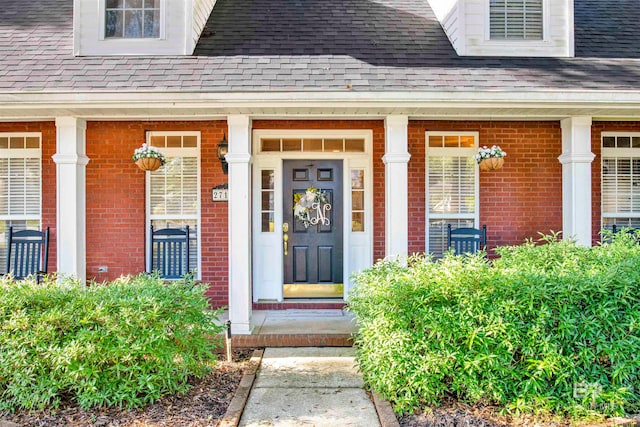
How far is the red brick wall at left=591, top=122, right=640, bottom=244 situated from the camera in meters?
5.95

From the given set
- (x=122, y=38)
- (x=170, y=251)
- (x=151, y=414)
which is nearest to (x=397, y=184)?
(x=170, y=251)

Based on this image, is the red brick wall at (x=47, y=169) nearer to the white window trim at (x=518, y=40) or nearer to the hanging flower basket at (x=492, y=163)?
the hanging flower basket at (x=492, y=163)

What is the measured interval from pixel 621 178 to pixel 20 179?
7803 mm

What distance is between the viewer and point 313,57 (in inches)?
209

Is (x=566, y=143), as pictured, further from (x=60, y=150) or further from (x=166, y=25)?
(x=60, y=150)

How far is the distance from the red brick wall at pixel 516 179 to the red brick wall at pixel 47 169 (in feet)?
15.0

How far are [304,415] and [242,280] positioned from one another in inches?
72.3

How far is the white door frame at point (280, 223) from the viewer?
612 cm

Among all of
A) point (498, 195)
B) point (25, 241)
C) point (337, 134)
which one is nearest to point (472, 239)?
point (498, 195)

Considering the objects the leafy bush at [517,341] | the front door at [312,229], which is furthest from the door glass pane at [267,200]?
the leafy bush at [517,341]

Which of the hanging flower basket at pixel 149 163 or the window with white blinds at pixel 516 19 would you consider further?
the window with white blinds at pixel 516 19

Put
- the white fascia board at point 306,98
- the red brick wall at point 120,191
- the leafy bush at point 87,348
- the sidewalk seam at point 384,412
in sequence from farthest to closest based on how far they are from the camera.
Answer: the red brick wall at point 120,191 < the white fascia board at point 306,98 < the leafy bush at point 87,348 < the sidewalk seam at point 384,412

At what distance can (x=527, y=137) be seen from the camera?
599 centimetres

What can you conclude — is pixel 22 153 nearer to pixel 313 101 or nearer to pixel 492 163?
pixel 313 101
